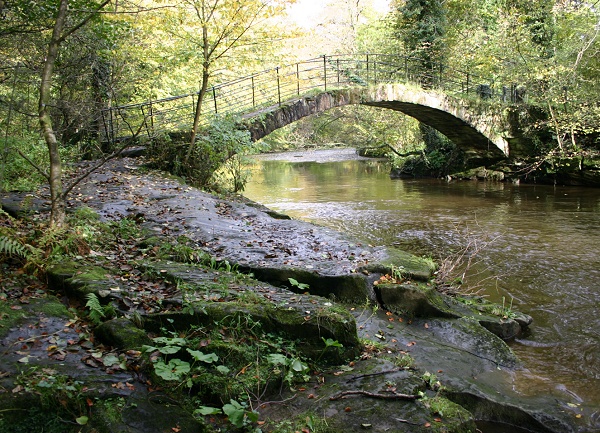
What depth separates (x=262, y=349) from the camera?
11.7 ft

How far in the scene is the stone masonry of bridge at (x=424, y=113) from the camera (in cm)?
1347

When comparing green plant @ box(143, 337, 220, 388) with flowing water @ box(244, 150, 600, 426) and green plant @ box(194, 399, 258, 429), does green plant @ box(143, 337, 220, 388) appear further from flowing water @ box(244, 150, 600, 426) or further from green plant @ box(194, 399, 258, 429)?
flowing water @ box(244, 150, 600, 426)

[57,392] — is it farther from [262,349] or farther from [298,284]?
[298,284]

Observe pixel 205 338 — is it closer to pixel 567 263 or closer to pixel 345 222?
pixel 567 263

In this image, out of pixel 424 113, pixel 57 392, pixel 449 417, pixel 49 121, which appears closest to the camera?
pixel 57 392

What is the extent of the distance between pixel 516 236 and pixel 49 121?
8.65 m

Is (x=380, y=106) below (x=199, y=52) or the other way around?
below

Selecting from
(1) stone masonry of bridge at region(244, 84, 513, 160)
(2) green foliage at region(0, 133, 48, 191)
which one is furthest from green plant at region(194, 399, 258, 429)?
(1) stone masonry of bridge at region(244, 84, 513, 160)

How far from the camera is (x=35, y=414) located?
254cm

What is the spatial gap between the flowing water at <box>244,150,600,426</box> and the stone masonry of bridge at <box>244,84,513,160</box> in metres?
1.83

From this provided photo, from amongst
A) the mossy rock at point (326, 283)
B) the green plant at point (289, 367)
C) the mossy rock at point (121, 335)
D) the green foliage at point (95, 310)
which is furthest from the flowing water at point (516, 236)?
the green foliage at point (95, 310)

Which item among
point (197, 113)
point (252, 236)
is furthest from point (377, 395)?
point (197, 113)

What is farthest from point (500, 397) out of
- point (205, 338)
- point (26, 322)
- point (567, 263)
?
point (567, 263)

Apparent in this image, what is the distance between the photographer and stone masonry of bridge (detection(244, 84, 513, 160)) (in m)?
13.5
